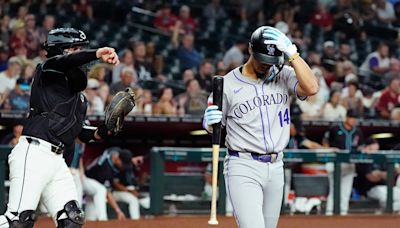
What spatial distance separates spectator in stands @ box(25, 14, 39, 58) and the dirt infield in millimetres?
3273

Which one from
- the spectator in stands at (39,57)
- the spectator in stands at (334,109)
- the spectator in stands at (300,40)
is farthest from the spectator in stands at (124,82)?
the spectator in stands at (300,40)

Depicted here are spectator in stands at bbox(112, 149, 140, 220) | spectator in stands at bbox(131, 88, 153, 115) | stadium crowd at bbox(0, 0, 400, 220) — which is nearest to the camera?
spectator in stands at bbox(112, 149, 140, 220)

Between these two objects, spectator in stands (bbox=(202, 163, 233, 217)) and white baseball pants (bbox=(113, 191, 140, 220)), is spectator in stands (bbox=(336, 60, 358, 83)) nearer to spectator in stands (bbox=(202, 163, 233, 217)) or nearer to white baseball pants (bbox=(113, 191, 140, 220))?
spectator in stands (bbox=(202, 163, 233, 217))

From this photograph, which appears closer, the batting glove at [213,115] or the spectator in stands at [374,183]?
the batting glove at [213,115]

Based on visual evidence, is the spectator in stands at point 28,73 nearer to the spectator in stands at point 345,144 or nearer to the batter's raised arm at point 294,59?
the spectator in stands at point 345,144

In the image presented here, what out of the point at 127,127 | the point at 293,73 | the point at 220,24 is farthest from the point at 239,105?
the point at 220,24

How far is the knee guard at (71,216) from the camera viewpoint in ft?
20.1

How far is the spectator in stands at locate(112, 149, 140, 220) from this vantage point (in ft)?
36.9

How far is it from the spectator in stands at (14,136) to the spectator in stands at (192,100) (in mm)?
2186

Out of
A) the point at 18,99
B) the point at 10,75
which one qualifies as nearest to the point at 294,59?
the point at 18,99

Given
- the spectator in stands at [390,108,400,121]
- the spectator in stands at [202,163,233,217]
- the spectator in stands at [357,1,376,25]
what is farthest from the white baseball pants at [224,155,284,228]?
the spectator in stands at [357,1,376,25]

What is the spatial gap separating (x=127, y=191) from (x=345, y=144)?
278 centimetres

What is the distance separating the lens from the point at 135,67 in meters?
13.4

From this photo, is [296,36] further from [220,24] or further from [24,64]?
[24,64]
